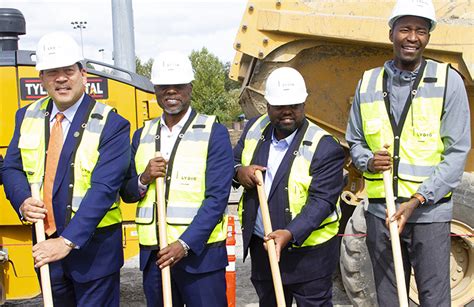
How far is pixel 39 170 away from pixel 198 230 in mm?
898

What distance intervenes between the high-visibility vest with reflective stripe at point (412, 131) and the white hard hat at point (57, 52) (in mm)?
1538

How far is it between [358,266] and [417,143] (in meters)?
1.57

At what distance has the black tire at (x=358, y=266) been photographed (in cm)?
447

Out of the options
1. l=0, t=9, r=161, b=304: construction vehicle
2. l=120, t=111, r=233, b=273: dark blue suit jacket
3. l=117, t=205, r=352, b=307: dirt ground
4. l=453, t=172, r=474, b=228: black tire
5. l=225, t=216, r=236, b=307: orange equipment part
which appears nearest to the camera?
l=120, t=111, r=233, b=273: dark blue suit jacket

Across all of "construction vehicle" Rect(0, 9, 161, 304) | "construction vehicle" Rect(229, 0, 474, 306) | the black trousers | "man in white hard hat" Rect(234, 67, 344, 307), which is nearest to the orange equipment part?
"construction vehicle" Rect(229, 0, 474, 306)

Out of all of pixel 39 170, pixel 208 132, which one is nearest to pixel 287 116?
pixel 208 132

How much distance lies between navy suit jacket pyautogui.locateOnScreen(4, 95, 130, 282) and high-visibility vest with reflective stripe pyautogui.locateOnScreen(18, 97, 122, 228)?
0.03 meters

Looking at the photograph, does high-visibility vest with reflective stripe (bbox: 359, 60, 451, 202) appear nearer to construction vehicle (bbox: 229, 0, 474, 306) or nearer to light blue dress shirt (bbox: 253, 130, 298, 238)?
light blue dress shirt (bbox: 253, 130, 298, 238)

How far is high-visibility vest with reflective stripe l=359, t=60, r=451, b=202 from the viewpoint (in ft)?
10.3

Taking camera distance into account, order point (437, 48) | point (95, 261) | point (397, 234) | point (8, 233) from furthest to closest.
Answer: point (8, 233), point (437, 48), point (95, 261), point (397, 234)

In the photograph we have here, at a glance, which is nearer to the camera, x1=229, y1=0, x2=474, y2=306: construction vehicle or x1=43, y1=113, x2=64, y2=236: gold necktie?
x1=43, y1=113, x2=64, y2=236: gold necktie

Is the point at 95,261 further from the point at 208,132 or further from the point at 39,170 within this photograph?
the point at 208,132

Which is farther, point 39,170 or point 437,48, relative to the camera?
point 437,48

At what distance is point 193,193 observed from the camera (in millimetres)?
3357
